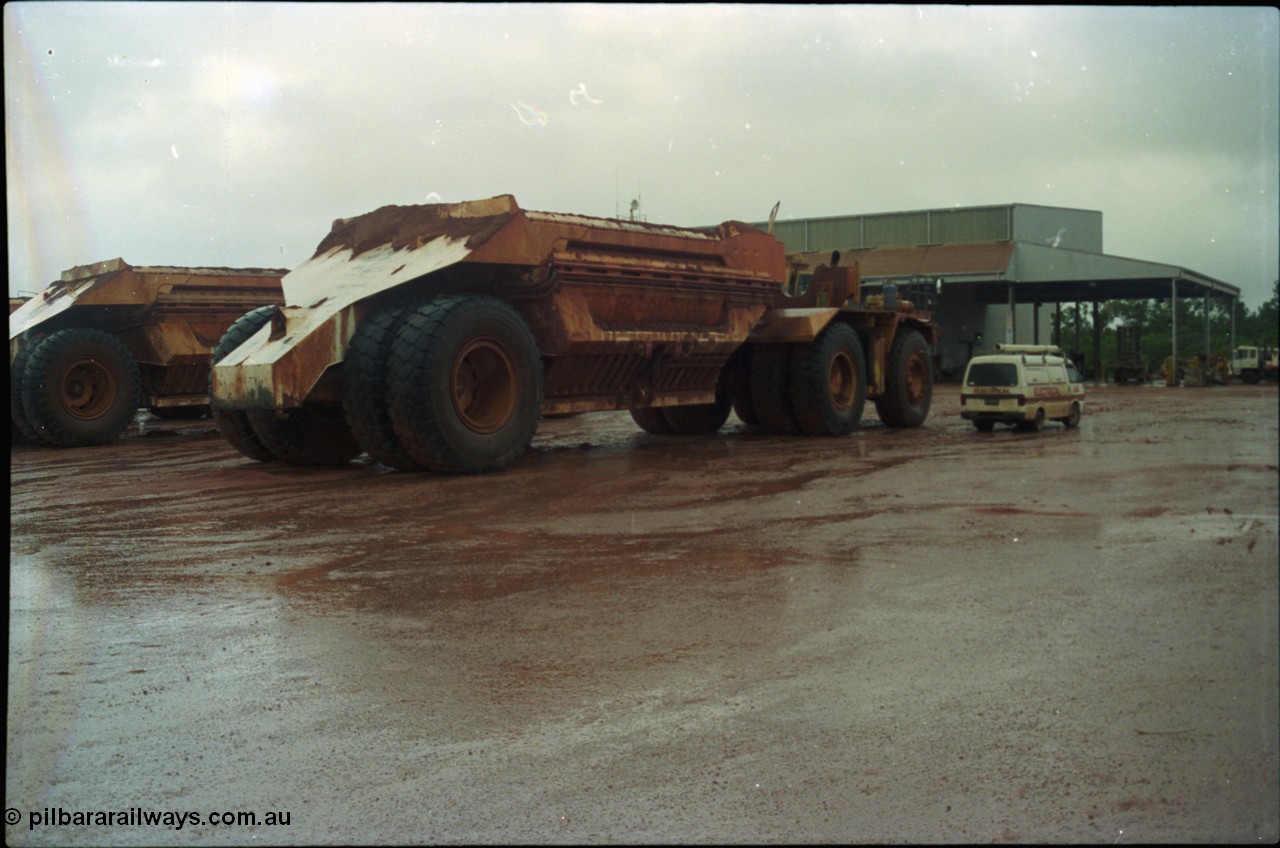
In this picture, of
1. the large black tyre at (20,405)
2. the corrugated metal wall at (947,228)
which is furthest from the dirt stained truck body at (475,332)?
the corrugated metal wall at (947,228)

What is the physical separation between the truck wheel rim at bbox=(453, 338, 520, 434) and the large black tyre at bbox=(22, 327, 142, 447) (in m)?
6.38

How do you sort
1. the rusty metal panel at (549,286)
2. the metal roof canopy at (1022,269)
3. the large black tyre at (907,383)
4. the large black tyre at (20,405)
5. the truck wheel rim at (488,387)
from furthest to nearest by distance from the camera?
1. the metal roof canopy at (1022,269)
2. the large black tyre at (907,383)
3. the large black tyre at (20,405)
4. the truck wheel rim at (488,387)
5. the rusty metal panel at (549,286)

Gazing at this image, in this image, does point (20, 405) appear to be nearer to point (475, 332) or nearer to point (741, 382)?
point (475, 332)

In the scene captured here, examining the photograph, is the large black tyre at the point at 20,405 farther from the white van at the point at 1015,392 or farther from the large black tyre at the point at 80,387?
the white van at the point at 1015,392

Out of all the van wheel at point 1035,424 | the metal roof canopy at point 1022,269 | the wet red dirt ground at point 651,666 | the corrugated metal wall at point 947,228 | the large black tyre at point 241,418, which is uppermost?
the corrugated metal wall at point 947,228

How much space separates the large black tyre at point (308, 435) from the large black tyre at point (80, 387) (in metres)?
4.39

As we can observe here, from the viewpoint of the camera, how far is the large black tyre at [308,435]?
12.7m

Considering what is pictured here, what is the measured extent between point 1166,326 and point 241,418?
3072 centimetres

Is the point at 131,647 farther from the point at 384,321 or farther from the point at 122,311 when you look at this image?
the point at 122,311

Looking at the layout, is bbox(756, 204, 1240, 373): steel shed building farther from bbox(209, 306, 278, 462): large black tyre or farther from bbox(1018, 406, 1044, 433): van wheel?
bbox(209, 306, 278, 462): large black tyre

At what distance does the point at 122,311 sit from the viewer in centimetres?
1770

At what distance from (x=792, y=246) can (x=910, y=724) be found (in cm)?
4128

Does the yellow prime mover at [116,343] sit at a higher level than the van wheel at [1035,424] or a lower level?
higher

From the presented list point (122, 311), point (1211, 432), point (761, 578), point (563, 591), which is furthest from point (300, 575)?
point (1211, 432)
